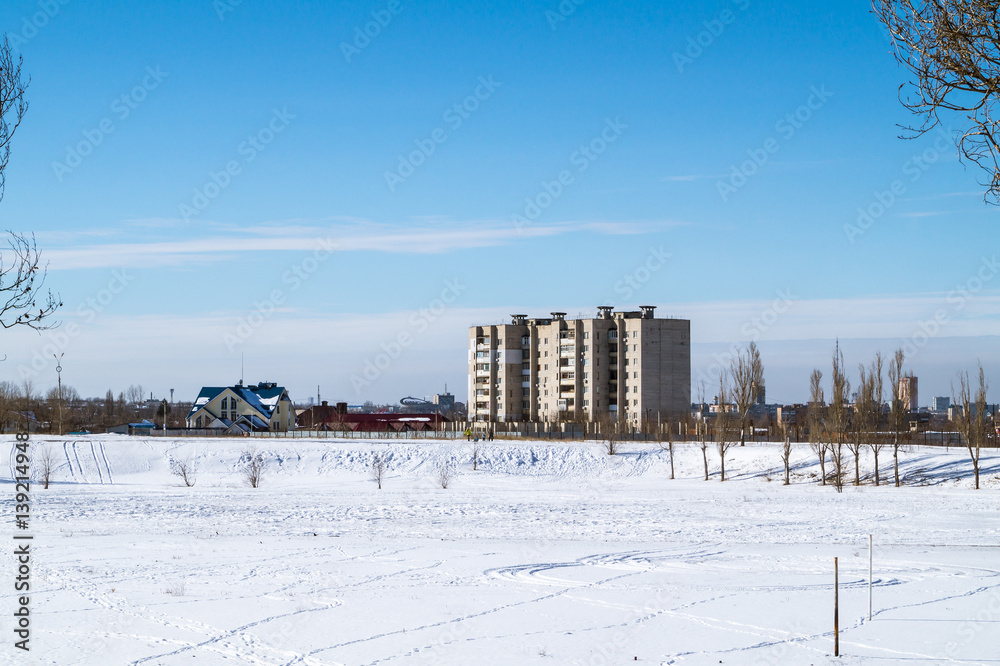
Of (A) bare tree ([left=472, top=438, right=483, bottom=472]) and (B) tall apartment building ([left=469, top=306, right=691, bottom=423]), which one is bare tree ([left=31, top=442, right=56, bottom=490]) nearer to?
(A) bare tree ([left=472, top=438, right=483, bottom=472])

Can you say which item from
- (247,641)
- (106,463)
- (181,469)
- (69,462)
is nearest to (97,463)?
(106,463)


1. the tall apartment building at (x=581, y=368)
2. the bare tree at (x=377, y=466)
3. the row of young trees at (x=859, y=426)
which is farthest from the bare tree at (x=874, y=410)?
the tall apartment building at (x=581, y=368)

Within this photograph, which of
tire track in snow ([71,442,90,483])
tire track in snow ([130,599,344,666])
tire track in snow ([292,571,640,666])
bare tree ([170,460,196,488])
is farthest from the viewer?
bare tree ([170,460,196,488])

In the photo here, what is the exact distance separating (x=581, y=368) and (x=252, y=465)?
7166 centimetres

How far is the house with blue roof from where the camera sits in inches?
4117

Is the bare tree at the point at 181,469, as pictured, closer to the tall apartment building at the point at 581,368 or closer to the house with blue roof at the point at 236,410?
the house with blue roof at the point at 236,410

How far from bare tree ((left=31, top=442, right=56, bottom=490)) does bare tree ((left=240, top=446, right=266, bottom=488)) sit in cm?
1050

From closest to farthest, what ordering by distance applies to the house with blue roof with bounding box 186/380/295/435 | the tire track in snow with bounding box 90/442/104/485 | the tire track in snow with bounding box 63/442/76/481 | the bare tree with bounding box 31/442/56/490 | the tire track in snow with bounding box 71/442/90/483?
the bare tree with bounding box 31/442/56/490 < the tire track in snow with bounding box 71/442/90/483 < the tire track in snow with bounding box 63/442/76/481 < the tire track in snow with bounding box 90/442/104/485 < the house with blue roof with bounding box 186/380/295/435

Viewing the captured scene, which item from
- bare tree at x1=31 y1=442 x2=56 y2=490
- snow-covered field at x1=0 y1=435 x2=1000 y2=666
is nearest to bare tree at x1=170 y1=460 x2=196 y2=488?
bare tree at x1=31 y1=442 x2=56 y2=490

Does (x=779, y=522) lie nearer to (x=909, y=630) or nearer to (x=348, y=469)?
(x=909, y=630)

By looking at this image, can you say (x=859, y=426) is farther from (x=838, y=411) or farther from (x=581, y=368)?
(x=581, y=368)

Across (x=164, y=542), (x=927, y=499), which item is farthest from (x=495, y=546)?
(x=927, y=499)

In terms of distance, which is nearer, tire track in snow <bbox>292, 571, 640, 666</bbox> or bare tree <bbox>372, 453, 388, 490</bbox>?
tire track in snow <bbox>292, 571, 640, 666</bbox>


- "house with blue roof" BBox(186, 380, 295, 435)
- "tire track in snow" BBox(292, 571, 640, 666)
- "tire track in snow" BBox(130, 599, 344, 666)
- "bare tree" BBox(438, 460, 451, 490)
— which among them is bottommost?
"bare tree" BBox(438, 460, 451, 490)
